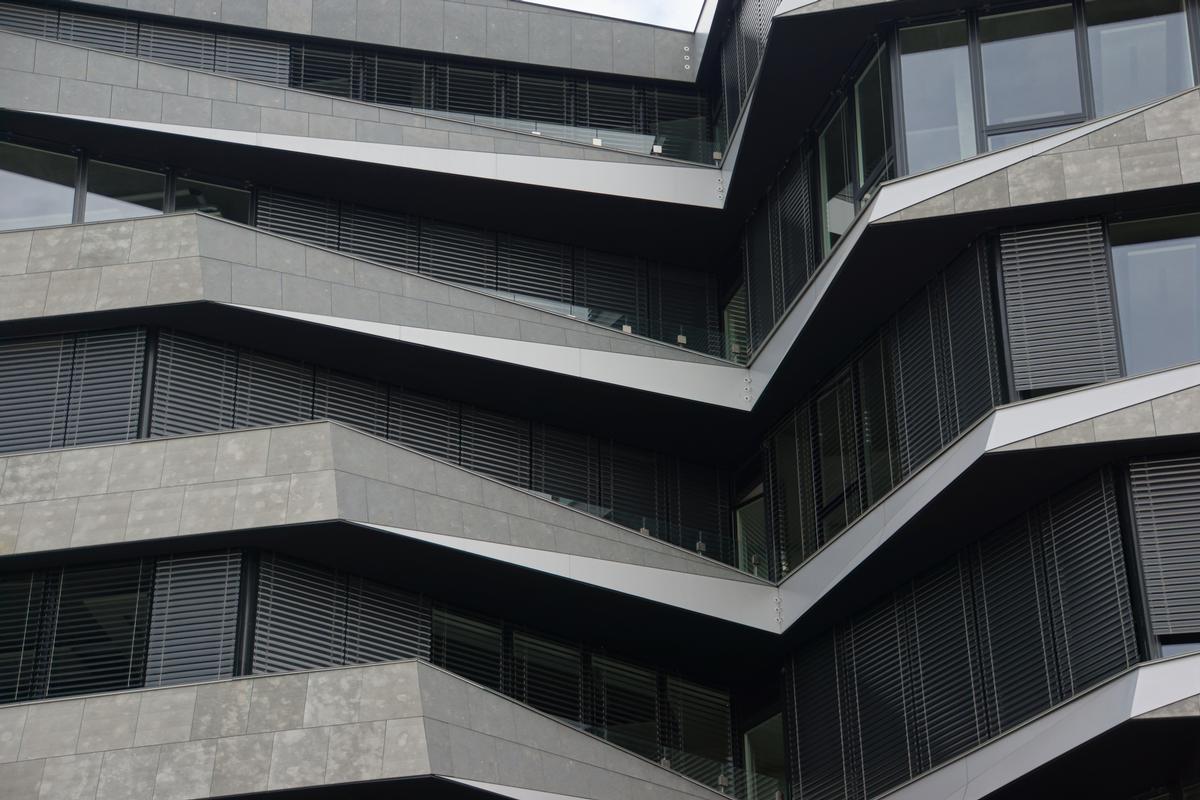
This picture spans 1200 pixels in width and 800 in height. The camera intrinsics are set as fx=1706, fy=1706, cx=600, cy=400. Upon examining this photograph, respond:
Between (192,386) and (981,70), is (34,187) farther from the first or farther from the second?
(981,70)

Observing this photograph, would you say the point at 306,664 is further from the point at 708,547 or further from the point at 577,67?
the point at 577,67

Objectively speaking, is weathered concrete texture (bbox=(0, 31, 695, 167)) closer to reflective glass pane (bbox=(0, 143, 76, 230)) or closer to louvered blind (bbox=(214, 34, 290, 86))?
reflective glass pane (bbox=(0, 143, 76, 230))

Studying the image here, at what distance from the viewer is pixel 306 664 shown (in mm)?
23312

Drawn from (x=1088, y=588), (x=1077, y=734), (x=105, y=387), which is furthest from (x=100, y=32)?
(x=1077, y=734)

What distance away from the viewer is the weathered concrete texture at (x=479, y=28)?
95.3 ft

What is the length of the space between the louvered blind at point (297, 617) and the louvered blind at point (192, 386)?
8.49 ft

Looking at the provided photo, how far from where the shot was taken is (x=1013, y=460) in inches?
768

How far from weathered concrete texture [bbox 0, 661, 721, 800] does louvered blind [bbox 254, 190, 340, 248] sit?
8628 millimetres

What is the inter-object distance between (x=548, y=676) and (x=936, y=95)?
1029 centimetres

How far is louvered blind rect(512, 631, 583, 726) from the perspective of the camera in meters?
25.5

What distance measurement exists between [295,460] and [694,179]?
8.69m

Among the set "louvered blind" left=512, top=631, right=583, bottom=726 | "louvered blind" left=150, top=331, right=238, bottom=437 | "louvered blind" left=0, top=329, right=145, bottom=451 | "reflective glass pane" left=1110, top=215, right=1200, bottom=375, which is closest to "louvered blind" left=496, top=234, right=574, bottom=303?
"louvered blind" left=150, top=331, right=238, bottom=437

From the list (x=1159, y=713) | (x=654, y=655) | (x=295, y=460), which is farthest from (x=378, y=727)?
(x=1159, y=713)

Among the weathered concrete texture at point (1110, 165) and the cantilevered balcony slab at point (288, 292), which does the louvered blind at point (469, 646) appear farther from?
the weathered concrete texture at point (1110, 165)
